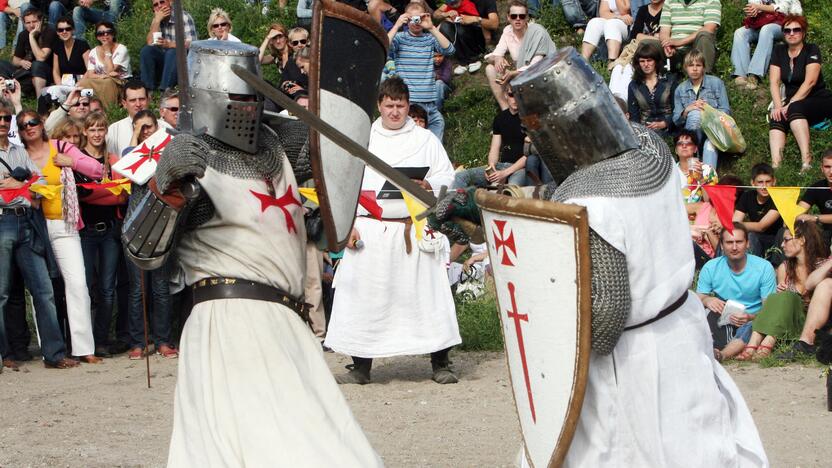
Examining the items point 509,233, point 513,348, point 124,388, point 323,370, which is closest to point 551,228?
point 509,233

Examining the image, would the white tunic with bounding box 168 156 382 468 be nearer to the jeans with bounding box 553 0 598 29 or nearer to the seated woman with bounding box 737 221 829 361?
the seated woman with bounding box 737 221 829 361

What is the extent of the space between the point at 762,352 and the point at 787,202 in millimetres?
1495

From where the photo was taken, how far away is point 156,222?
192 inches

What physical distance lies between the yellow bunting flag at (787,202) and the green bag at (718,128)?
1.70 metres

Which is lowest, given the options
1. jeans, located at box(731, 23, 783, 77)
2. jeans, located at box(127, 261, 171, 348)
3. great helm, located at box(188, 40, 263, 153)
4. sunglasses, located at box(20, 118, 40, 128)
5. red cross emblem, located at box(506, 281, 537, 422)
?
jeans, located at box(127, 261, 171, 348)

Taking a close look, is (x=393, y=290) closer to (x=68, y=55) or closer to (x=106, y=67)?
(x=106, y=67)

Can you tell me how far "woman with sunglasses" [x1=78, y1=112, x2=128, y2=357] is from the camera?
967 centimetres

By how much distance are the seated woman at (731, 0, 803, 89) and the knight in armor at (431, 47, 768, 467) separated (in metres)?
8.67

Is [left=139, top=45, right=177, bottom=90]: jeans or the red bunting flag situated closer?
the red bunting flag

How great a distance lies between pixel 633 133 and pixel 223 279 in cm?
173

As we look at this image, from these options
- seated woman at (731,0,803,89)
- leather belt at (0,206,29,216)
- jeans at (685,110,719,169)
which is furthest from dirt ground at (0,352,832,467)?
seated woman at (731,0,803,89)

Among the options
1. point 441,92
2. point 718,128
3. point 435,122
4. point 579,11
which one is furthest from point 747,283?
point 579,11

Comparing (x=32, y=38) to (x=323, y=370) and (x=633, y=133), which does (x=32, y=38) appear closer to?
(x=323, y=370)

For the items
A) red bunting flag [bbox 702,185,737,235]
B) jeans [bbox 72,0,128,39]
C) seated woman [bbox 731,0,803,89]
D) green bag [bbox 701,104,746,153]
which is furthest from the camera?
jeans [bbox 72,0,128,39]
